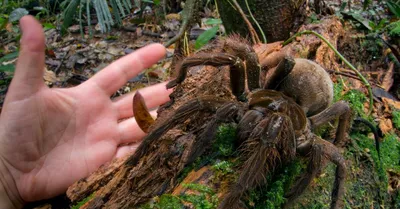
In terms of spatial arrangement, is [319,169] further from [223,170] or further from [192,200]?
[192,200]

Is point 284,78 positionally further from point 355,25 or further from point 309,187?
point 355,25

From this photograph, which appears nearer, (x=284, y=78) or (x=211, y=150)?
(x=211, y=150)

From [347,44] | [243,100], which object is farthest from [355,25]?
[243,100]

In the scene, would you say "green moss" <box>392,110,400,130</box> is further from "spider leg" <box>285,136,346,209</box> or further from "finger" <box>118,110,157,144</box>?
"finger" <box>118,110,157,144</box>

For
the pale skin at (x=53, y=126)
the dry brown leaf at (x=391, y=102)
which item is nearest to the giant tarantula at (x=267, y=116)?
the pale skin at (x=53, y=126)

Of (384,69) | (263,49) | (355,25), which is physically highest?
(263,49)

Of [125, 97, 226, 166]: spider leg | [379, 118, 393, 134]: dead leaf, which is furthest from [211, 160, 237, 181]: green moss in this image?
[379, 118, 393, 134]: dead leaf

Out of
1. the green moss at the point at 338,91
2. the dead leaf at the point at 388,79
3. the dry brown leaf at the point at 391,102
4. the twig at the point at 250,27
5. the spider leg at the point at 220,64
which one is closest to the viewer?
the spider leg at the point at 220,64

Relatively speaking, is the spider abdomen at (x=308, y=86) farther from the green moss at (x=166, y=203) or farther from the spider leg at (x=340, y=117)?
the green moss at (x=166, y=203)
